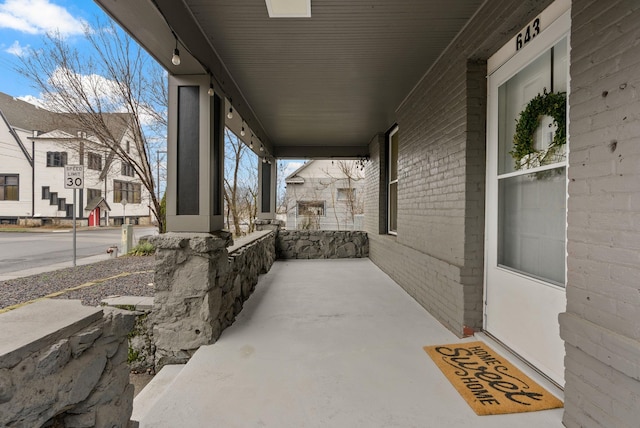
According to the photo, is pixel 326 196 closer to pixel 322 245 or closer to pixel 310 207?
pixel 310 207

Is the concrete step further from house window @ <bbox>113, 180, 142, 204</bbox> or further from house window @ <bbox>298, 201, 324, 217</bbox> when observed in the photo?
house window @ <bbox>113, 180, 142, 204</bbox>

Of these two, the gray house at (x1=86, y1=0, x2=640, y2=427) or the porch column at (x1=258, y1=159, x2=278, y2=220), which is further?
the porch column at (x1=258, y1=159, x2=278, y2=220)

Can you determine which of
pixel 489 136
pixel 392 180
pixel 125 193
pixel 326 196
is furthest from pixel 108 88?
pixel 125 193

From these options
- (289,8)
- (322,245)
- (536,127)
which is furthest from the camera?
(322,245)

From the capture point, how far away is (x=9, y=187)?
1612 cm

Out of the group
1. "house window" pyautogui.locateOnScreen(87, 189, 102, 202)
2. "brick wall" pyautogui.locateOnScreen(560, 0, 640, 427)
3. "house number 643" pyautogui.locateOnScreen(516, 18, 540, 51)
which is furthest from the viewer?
"house window" pyautogui.locateOnScreen(87, 189, 102, 202)

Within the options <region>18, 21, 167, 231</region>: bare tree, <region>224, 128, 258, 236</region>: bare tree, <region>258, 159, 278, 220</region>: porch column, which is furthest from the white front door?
<region>224, 128, 258, 236</region>: bare tree

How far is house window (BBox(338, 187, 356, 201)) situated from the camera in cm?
1295

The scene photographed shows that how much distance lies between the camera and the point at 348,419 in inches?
66.2

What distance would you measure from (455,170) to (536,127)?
0.82 metres

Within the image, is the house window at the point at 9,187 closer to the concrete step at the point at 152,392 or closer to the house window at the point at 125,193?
the house window at the point at 125,193

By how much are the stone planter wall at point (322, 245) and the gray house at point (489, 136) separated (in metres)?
2.93

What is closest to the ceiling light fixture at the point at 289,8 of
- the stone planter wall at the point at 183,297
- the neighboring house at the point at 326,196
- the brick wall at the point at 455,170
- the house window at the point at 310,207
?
the brick wall at the point at 455,170

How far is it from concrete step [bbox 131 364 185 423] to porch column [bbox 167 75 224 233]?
1.18m
